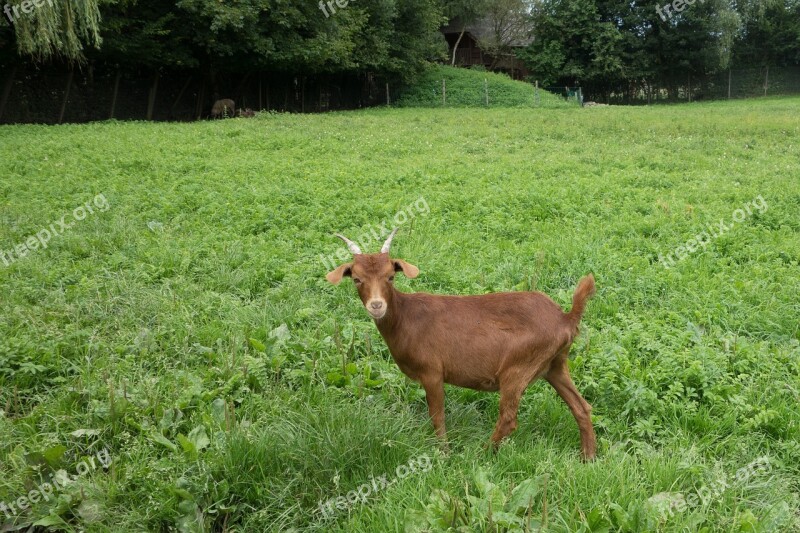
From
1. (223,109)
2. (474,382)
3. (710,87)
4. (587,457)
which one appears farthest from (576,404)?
(710,87)

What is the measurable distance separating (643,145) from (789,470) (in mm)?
12519

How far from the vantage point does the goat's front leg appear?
3.65 meters

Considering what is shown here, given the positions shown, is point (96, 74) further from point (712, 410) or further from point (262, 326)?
point (712, 410)

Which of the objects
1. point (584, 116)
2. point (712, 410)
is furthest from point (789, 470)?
point (584, 116)

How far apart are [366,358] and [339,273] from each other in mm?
1145

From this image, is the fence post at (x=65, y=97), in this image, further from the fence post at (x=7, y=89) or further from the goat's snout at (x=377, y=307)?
the goat's snout at (x=377, y=307)

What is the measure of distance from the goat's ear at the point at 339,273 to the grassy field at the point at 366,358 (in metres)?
0.76

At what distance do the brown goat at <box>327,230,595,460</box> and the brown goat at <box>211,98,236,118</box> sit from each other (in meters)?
25.1

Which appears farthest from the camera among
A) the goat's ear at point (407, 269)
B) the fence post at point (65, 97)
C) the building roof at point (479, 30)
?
the building roof at point (479, 30)

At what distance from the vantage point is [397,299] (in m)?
3.81

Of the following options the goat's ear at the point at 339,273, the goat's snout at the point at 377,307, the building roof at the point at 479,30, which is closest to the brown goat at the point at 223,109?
the goat's ear at the point at 339,273

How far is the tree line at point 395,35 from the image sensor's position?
72.3 ft

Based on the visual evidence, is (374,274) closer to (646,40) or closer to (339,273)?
(339,273)

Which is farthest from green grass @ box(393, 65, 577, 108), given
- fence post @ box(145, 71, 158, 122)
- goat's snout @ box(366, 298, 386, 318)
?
goat's snout @ box(366, 298, 386, 318)
